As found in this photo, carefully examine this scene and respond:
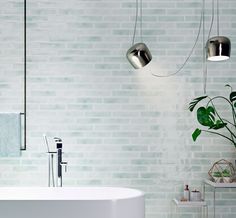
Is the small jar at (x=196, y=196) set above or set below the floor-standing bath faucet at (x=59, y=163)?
below

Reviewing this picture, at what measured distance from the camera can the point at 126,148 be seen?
4.62 meters

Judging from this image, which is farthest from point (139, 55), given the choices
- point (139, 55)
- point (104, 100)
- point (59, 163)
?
point (59, 163)

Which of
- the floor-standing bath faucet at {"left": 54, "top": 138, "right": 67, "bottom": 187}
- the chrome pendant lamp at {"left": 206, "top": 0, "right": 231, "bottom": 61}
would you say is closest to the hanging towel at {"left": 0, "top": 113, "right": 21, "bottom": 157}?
the floor-standing bath faucet at {"left": 54, "top": 138, "right": 67, "bottom": 187}

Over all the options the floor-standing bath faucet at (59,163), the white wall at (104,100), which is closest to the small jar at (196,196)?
the white wall at (104,100)

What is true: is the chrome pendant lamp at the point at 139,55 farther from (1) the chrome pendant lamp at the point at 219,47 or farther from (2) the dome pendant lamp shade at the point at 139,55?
(1) the chrome pendant lamp at the point at 219,47

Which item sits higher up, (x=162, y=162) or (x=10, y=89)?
(x=10, y=89)

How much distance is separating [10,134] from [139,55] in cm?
Answer: 144

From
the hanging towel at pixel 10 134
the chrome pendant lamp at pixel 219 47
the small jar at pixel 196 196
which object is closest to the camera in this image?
the chrome pendant lamp at pixel 219 47

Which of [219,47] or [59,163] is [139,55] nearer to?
[219,47]

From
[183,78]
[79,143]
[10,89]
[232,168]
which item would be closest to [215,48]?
[183,78]

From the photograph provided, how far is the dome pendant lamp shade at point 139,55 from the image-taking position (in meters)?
4.26

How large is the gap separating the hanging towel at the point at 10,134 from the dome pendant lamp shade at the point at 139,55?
1227mm

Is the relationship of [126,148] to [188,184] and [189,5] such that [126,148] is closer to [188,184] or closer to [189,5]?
[188,184]

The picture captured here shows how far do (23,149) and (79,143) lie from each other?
0.55 meters
